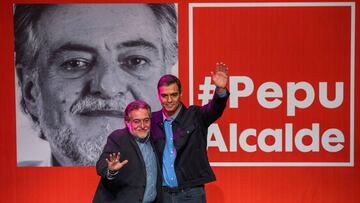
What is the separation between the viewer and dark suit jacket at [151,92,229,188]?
3.11 m

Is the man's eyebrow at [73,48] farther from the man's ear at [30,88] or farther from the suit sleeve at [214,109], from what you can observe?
the suit sleeve at [214,109]

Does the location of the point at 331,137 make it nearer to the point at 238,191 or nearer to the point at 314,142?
the point at 314,142

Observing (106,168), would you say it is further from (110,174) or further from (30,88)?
(30,88)

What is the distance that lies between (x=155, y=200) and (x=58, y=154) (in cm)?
159

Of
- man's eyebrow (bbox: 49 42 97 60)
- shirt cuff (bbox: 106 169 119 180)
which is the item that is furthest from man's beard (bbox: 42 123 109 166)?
shirt cuff (bbox: 106 169 119 180)

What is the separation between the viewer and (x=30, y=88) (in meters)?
4.14

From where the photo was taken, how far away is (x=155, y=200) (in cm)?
282

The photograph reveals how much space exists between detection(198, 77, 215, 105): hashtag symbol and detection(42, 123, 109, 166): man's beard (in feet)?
2.53

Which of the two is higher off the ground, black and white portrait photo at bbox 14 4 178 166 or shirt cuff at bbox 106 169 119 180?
black and white portrait photo at bbox 14 4 178 166

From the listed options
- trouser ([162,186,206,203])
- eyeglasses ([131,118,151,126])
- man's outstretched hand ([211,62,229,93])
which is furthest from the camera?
trouser ([162,186,206,203])

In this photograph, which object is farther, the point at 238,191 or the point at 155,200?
the point at 238,191

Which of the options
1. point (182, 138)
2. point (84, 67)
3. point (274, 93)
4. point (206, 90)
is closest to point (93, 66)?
point (84, 67)

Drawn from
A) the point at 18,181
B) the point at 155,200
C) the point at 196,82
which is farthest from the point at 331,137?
the point at 18,181

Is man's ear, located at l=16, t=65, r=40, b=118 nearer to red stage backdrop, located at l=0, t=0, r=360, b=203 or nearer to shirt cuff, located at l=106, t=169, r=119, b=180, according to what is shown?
red stage backdrop, located at l=0, t=0, r=360, b=203
